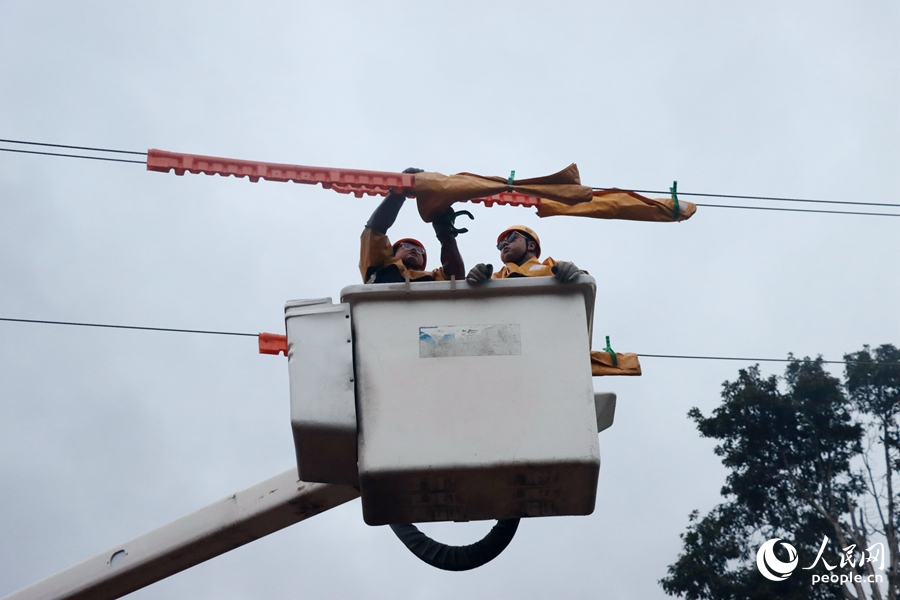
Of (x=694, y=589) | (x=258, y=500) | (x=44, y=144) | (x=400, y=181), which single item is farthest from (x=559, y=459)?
(x=694, y=589)

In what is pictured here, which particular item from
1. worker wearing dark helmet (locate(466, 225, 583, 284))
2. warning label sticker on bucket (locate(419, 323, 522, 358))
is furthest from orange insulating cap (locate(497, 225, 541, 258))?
warning label sticker on bucket (locate(419, 323, 522, 358))

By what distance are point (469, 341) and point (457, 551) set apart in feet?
4.14

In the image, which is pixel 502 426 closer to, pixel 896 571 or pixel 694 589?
pixel 694 589

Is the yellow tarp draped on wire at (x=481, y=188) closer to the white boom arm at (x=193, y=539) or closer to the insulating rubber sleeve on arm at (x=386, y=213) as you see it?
the insulating rubber sleeve on arm at (x=386, y=213)

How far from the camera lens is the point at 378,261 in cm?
463

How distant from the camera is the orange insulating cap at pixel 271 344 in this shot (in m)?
5.07

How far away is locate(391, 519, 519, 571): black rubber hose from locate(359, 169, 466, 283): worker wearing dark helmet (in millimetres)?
1188

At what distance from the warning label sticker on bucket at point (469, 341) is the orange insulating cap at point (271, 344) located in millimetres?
1460

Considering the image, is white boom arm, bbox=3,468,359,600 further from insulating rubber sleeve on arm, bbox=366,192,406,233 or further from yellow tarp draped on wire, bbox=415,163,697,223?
yellow tarp draped on wire, bbox=415,163,697,223
